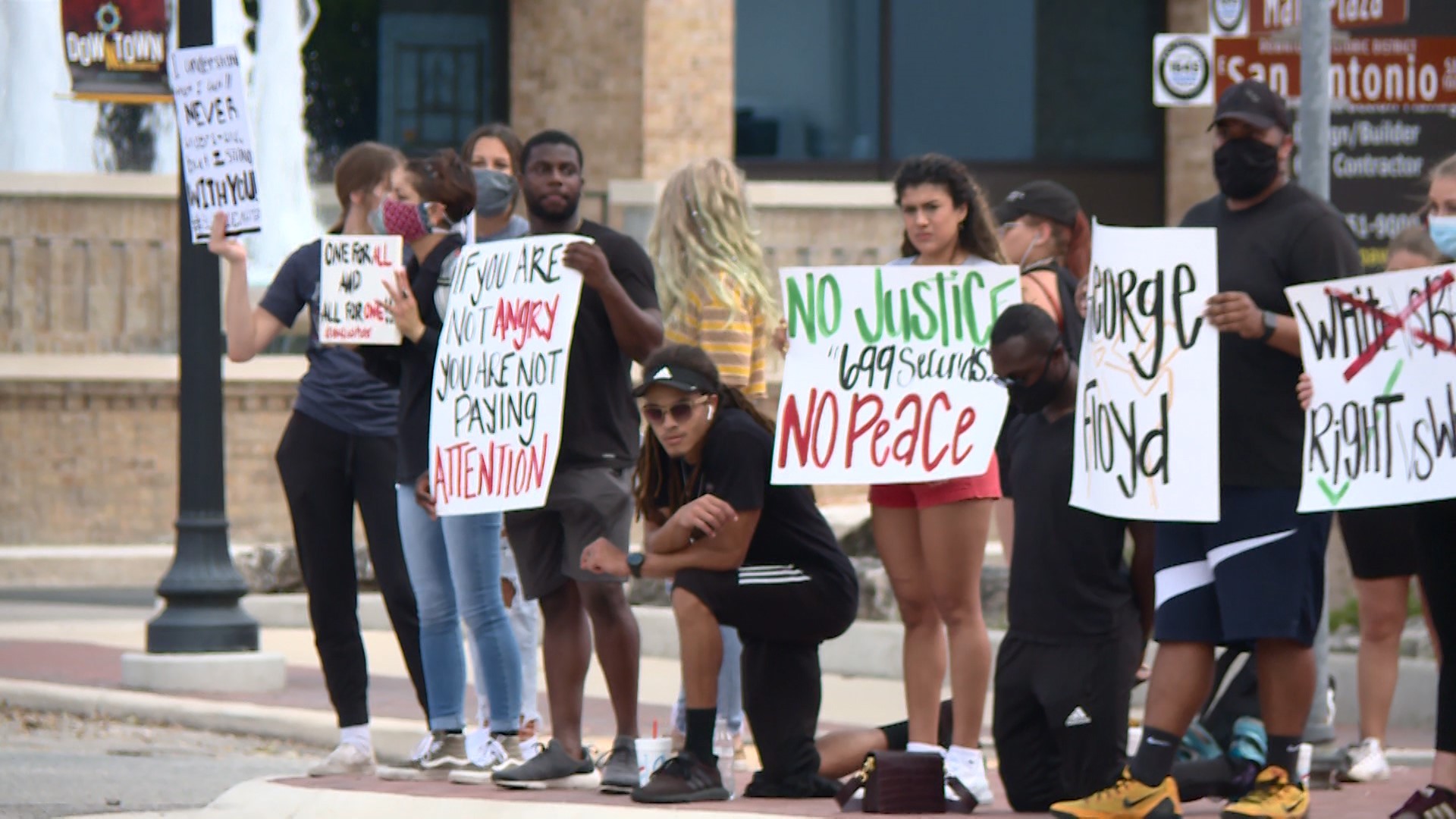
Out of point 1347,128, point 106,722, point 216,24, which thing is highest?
point 216,24

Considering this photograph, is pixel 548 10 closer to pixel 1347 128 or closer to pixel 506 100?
pixel 506 100

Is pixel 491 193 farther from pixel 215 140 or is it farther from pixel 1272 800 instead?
pixel 1272 800

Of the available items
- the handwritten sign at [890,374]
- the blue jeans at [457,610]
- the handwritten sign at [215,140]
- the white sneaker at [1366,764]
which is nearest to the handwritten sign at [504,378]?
the blue jeans at [457,610]

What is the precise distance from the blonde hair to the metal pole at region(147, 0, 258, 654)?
3.66 m

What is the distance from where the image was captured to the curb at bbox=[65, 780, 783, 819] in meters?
7.13

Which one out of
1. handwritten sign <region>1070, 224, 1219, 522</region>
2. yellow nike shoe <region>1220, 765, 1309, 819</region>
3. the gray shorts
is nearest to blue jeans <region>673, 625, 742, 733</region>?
the gray shorts

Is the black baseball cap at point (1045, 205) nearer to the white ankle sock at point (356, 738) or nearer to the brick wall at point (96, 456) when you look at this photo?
the white ankle sock at point (356, 738)

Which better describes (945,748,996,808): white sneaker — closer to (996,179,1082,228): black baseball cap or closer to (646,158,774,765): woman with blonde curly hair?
(646,158,774,765): woman with blonde curly hair

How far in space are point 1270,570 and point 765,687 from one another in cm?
173

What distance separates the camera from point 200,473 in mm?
12008

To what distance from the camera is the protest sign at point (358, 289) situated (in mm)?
8039

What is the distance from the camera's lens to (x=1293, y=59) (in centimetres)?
1002

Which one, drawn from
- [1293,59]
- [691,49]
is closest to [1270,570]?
[1293,59]

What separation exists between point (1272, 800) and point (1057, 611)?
2.75 ft
